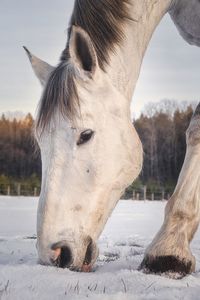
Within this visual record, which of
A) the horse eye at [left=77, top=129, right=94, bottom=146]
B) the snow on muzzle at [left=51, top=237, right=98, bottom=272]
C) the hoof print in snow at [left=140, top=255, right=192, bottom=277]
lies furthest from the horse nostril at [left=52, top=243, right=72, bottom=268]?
the horse eye at [left=77, top=129, right=94, bottom=146]

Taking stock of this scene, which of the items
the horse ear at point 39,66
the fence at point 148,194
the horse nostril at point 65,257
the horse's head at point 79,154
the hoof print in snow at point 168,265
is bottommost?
the fence at point 148,194

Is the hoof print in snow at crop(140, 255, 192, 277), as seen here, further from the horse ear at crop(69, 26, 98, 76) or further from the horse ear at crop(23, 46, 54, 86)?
the horse ear at crop(23, 46, 54, 86)

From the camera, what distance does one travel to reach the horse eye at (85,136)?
9.50 feet

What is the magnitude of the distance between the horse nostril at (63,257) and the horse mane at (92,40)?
0.78 meters

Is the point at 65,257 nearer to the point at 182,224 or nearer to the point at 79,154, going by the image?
the point at 79,154

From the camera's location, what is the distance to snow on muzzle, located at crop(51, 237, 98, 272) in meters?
2.64

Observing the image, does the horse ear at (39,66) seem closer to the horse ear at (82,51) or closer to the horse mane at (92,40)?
the horse mane at (92,40)

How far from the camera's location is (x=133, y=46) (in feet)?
11.0

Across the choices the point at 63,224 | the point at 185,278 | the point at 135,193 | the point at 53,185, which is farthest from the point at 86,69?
the point at 135,193

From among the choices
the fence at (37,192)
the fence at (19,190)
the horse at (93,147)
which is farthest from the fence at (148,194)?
the horse at (93,147)

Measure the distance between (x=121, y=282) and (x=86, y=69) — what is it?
1415mm

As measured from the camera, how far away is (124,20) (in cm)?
332

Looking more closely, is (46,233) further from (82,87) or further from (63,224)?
(82,87)

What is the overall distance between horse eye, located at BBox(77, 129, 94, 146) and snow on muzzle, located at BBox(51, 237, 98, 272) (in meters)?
0.61
